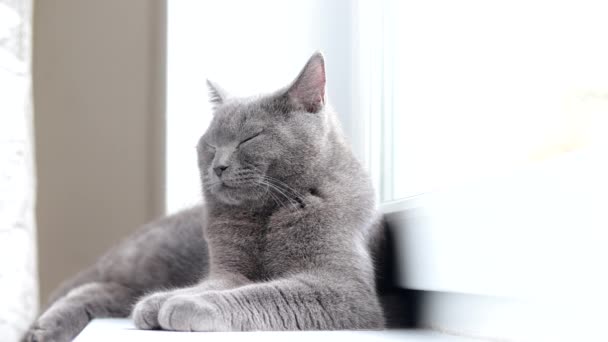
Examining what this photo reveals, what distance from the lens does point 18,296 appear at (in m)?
1.48

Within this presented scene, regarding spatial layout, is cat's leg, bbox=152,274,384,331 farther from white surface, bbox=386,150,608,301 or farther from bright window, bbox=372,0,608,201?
bright window, bbox=372,0,608,201

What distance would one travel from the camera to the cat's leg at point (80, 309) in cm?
127

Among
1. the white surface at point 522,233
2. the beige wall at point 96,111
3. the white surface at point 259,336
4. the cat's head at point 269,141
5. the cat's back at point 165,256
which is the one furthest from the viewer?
the beige wall at point 96,111

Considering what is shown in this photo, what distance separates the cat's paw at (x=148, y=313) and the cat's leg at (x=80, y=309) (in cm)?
39

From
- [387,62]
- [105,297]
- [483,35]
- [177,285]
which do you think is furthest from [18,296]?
[483,35]

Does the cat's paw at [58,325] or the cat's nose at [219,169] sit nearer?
the cat's nose at [219,169]

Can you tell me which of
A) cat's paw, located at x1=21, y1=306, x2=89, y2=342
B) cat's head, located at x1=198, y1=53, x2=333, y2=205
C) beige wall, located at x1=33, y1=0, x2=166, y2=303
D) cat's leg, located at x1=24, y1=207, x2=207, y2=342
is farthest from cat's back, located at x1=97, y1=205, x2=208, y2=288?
beige wall, located at x1=33, y1=0, x2=166, y2=303

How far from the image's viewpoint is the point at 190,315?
2.81 feet

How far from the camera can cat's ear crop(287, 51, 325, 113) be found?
42.8 inches

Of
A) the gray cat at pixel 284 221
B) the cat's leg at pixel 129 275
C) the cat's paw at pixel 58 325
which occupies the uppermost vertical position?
the gray cat at pixel 284 221

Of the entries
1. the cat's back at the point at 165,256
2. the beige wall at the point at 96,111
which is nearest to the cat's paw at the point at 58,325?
the cat's back at the point at 165,256

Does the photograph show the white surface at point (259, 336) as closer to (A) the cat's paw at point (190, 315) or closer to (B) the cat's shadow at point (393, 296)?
(A) the cat's paw at point (190, 315)

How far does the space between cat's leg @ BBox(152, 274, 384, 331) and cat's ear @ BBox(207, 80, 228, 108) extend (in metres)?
0.42

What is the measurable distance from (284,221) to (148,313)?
25 cm
